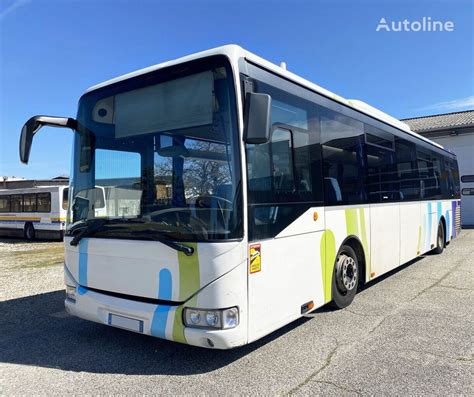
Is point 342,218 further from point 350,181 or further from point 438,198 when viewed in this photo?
point 438,198

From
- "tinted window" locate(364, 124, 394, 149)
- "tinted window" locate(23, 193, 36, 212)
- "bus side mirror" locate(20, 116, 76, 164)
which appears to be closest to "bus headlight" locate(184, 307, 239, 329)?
"bus side mirror" locate(20, 116, 76, 164)

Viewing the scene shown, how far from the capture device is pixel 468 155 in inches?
802

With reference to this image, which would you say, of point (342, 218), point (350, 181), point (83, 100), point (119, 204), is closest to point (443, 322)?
point (342, 218)

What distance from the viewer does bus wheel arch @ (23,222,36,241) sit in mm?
20031

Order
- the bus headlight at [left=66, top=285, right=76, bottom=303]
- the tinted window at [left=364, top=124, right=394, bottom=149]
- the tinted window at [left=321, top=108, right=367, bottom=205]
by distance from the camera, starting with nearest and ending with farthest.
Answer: the bus headlight at [left=66, top=285, right=76, bottom=303] → the tinted window at [left=321, top=108, right=367, bottom=205] → the tinted window at [left=364, top=124, right=394, bottom=149]

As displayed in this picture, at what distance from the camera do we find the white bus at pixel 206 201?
3441 mm

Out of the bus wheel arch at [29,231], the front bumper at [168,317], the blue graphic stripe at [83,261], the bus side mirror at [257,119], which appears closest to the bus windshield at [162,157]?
the bus side mirror at [257,119]

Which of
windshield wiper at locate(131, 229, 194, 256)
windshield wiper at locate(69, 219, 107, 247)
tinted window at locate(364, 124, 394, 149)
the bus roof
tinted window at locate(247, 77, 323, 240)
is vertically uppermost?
the bus roof

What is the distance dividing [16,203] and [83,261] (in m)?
19.5

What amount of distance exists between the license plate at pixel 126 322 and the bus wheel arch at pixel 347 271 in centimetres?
255

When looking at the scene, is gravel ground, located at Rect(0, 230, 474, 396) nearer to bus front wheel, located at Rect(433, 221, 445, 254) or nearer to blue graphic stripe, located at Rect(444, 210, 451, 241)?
bus front wheel, located at Rect(433, 221, 445, 254)

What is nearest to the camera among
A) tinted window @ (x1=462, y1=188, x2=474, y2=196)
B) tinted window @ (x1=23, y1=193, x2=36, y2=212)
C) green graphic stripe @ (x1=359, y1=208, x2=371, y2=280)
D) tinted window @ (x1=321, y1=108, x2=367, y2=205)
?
tinted window @ (x1=321, y1=108, x2=367, y2=205)

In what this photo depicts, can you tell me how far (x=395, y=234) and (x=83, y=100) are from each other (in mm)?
5537

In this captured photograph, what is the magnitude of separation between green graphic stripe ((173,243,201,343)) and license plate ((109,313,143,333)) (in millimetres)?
417
